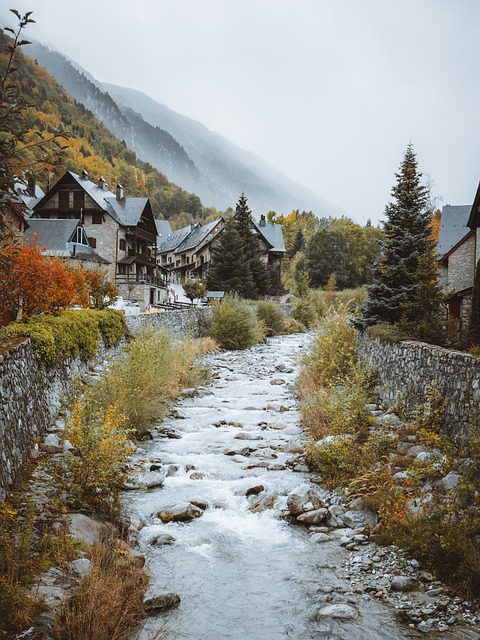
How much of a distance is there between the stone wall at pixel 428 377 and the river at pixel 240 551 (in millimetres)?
2210

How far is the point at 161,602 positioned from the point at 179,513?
1.95 m

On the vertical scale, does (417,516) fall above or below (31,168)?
below

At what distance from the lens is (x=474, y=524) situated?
5051 millimetres

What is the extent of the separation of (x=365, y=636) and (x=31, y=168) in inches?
179

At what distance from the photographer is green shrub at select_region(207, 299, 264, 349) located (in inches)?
963

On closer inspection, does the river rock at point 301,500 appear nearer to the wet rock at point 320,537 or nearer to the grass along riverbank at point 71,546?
the wet rock at point 320,537

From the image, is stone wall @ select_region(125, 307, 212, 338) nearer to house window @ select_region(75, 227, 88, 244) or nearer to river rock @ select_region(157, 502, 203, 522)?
river rock @ select_region(157, 502, 203, 522)

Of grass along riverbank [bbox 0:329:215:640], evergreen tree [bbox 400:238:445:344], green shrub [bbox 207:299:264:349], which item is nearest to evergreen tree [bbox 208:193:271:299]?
green shrub [bbox 207:299:264:349]

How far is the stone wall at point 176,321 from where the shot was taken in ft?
57.3

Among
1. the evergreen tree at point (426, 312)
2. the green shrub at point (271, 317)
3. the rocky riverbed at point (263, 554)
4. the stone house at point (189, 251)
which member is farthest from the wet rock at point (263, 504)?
the stone house at point (189, 251)

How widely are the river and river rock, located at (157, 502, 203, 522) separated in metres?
0.07

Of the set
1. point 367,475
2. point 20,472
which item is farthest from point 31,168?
point 367,475

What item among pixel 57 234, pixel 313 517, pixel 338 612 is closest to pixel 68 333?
pixel 313 517

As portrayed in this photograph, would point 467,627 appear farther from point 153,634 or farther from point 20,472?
point 20,472
